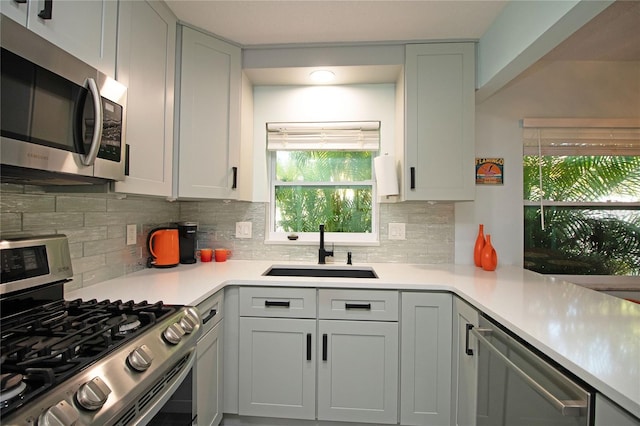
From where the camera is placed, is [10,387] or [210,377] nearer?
[10,387]

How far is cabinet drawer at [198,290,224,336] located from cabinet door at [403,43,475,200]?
1.31m

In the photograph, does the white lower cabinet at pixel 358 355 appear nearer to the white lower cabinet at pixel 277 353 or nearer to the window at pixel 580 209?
the white lower cabinet at pixel 277 353

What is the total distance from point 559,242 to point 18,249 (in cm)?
310

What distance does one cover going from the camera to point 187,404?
1140 mm

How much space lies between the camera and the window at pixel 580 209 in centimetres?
220

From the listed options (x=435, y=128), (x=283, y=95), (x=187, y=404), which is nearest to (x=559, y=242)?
(x=435, y=128)

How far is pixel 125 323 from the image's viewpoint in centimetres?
95

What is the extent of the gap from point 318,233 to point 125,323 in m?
1.57

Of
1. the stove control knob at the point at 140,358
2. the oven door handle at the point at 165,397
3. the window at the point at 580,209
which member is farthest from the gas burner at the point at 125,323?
the window at the point at 580,209

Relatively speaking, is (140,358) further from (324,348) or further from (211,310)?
(324,348)

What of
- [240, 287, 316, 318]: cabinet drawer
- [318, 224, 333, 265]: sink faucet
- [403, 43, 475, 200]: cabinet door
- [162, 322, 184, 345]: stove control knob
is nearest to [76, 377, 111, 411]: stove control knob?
[162, 322, 184, 345]: stove control knob

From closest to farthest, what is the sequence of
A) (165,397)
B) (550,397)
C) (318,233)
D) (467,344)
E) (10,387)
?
(10,387) < (550,397) < (165,397) < (467,344) < (318,233)

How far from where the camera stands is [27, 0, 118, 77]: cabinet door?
0.93m

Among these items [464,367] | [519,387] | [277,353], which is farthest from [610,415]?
[277,353]
